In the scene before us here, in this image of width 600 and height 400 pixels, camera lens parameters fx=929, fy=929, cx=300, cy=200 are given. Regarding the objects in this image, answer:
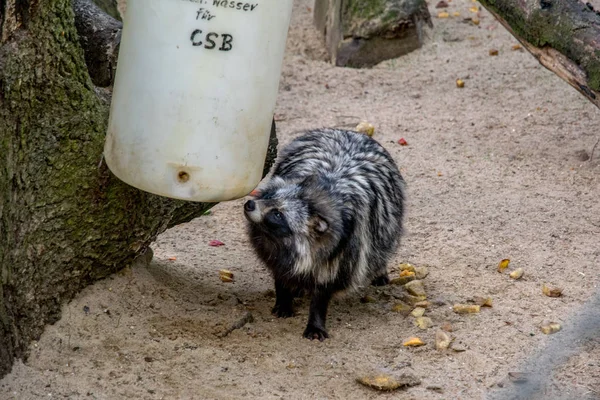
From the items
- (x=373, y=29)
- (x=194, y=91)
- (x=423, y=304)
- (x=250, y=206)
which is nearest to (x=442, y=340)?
(x=423, y=304)

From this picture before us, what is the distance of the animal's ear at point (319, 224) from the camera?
4922mm

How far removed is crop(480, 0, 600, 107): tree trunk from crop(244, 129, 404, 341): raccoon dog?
1302mm

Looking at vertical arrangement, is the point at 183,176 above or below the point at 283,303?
above

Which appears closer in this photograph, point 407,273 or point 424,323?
point 424,323

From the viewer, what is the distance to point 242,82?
3623 millimetres

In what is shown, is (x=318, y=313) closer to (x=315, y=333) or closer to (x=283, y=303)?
(x=315, y=333)

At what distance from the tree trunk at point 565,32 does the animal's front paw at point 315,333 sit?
2270 millimetres

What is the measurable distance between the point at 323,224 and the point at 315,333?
1.98 ft

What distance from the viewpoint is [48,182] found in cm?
422

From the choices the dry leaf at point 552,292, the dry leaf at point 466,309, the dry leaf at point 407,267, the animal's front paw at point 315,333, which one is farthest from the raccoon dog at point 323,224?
the dry leaf at point 552,292

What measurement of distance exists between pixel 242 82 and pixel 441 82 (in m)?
5.62

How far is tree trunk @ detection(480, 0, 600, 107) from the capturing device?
18.4 feet

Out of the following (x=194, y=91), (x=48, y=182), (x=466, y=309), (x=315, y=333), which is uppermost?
(x=194, y=91)

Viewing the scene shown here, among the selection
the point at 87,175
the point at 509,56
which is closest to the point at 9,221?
the point at 87,175
